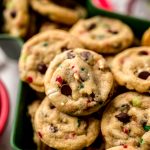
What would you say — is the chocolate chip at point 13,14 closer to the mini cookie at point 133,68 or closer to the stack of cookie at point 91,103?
the stack of cookie at point 91,103

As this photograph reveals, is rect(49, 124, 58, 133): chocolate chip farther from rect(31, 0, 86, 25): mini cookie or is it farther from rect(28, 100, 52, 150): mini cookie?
rect(31, 0, 86, 25): mini cookie

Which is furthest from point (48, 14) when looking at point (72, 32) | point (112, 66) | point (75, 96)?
point (75, 96)

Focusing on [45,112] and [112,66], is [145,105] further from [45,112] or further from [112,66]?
[45,112]

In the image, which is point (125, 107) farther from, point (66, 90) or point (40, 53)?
point (40, 53)

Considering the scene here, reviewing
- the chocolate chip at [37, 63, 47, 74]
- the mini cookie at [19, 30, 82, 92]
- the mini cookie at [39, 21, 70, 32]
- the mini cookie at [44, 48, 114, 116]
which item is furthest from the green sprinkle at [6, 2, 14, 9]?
the mini cookie at [44, 48, 114, 116]

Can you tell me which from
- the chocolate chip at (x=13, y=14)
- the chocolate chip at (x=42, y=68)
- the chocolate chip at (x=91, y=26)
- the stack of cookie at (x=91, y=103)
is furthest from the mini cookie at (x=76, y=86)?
the chocolate chip at (x=13, y=14)

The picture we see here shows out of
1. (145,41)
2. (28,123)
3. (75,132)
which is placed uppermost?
(145,41)
